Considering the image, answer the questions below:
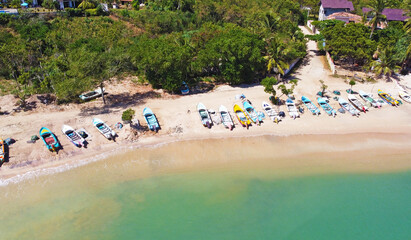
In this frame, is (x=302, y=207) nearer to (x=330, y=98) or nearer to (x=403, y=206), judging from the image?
(x=403, y=206)

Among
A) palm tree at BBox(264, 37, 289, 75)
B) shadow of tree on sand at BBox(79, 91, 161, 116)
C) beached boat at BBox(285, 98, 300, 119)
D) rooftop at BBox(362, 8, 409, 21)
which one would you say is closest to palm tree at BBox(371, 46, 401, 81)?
palm tree at BBox(264, 37, 289, 75)

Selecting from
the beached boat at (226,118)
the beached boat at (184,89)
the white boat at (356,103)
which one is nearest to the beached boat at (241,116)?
the beached boat at (226,118)

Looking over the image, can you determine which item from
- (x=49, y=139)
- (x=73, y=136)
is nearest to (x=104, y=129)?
(x=73, y=136)

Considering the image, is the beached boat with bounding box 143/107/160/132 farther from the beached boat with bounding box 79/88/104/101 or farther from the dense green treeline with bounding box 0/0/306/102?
the beached boat with bounding box 79/88/104/101

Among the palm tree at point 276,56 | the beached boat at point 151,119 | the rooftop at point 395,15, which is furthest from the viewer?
the rooftop at point 395,15

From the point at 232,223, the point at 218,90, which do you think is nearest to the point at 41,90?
the point at 218,90

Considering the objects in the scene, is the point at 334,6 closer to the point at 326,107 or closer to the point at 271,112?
the point at 326,107

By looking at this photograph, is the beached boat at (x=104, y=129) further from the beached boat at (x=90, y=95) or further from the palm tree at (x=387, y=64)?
the palm tree at (x=387, y=64)
